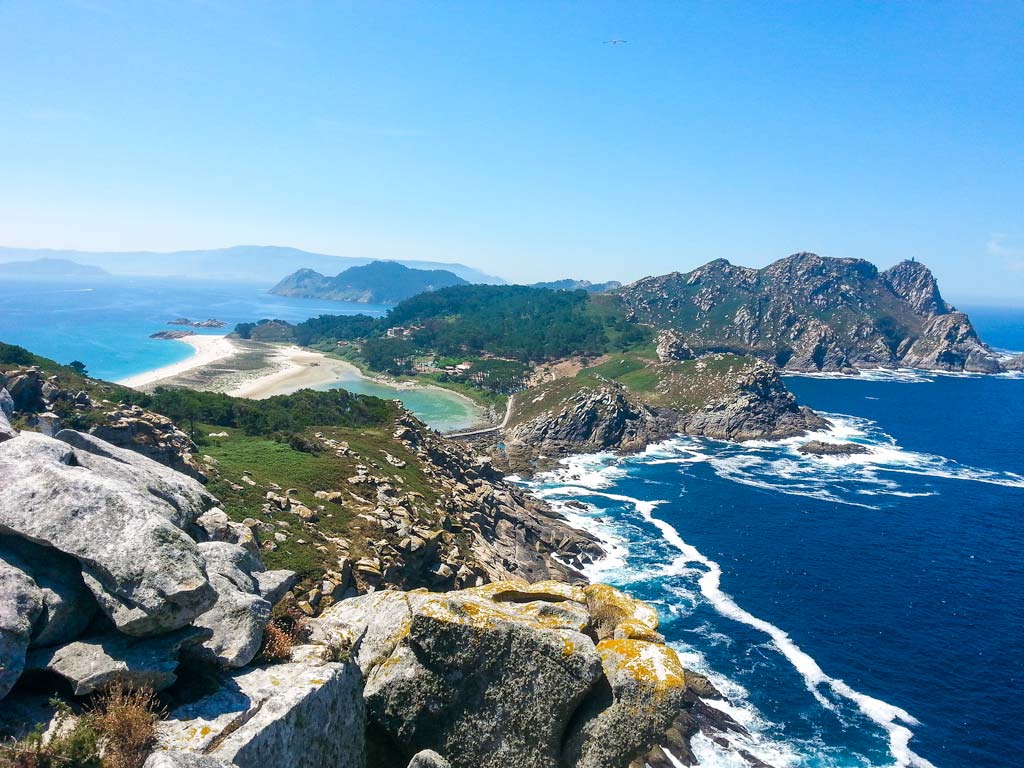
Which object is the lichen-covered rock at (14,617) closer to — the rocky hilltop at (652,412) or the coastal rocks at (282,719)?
the coastal rocks at (282,719)

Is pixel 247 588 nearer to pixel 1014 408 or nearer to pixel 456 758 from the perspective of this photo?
pixel 456 758

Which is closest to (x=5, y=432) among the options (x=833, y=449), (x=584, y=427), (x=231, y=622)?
(x=231, y=622)

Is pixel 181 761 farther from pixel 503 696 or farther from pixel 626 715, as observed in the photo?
pixel 626 715

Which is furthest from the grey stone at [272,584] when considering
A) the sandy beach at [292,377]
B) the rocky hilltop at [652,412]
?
the sandy beach at [292,377]

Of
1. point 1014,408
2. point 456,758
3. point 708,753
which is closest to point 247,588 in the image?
point 456,758

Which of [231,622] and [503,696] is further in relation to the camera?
[503,696]

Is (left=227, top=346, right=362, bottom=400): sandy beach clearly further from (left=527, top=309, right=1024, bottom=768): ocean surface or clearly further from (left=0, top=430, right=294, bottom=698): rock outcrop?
(left=0, top=430, right=294, bottom=698): rock outcrop
